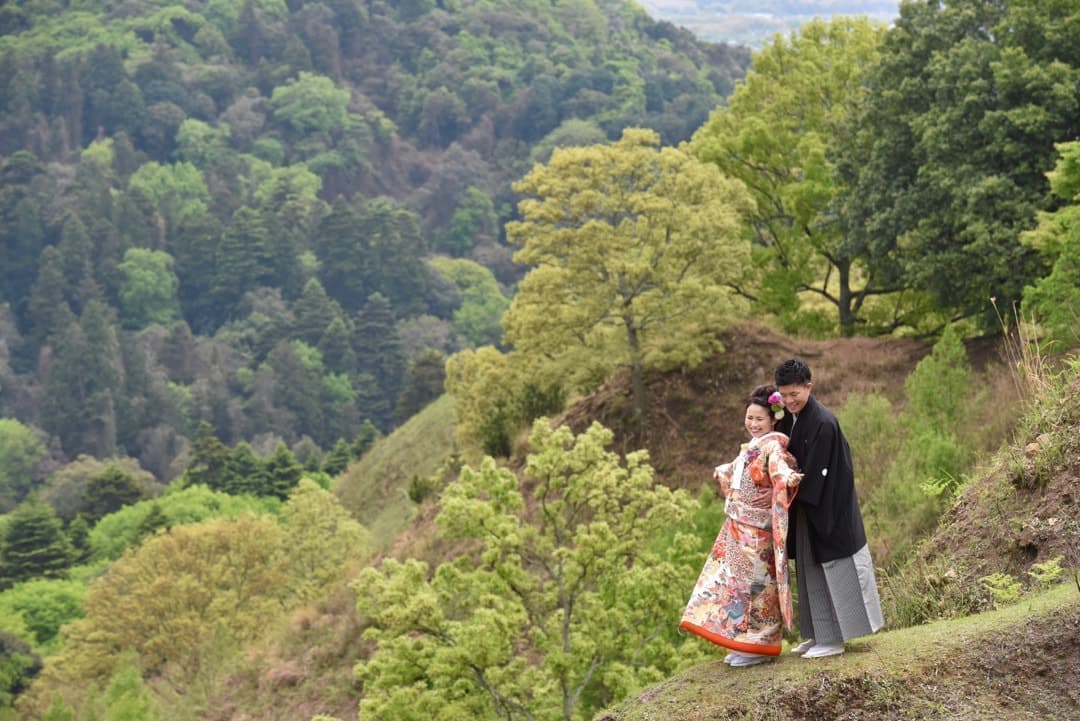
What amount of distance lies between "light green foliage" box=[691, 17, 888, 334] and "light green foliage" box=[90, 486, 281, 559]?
1539 inches

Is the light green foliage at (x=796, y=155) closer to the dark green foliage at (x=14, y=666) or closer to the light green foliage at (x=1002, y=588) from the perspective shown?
the light green foliage at (x=1002, y=588)

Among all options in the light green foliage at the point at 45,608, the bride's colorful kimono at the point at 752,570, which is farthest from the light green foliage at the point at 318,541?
the bride's colorful kimono at the point at 752,570

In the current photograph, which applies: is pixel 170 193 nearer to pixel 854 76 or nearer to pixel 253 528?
pixel 253 528

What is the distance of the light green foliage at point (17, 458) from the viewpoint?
101m

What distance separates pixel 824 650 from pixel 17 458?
105 m

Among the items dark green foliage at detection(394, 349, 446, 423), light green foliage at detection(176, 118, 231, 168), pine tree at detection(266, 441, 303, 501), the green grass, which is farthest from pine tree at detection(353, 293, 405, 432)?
the green grass

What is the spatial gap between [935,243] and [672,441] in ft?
19.0

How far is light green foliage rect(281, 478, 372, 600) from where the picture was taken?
39.1 metres

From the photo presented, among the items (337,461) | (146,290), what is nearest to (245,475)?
(337,461)

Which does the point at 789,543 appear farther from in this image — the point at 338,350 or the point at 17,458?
the point at 338,350

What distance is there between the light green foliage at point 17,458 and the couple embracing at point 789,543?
327 ft

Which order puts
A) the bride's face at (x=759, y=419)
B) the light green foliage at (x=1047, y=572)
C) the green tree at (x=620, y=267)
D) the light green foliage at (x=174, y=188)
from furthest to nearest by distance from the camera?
the light green foliage at (x=174, y=188) < the green tree at (x=620, y=267) < the light green foliage at (x=1047, y=572) < the bride's face at (x=759, y=419)

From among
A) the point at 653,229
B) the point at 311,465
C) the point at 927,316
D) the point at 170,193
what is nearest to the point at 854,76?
the point at 927,316

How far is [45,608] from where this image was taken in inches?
2281
